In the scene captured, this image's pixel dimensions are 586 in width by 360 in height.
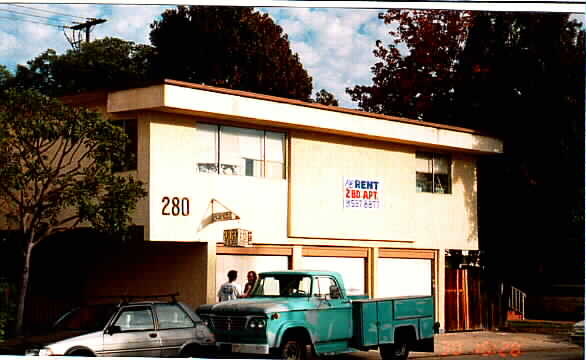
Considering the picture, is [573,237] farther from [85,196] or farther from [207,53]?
[207,53]

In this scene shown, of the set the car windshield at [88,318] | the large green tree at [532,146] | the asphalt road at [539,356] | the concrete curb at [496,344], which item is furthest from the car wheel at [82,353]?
the large green tree at [532,146]

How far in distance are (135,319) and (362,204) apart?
1165cm

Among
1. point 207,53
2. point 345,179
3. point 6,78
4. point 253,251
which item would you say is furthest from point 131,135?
point 6,78

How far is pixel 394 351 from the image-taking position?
21.0m

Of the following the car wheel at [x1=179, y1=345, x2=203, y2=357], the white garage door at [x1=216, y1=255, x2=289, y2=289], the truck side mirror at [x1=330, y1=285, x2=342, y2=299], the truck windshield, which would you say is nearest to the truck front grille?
the car wheel at [x1=179, y1=345, x2=203, y2=357]

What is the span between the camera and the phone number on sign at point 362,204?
1068 inches

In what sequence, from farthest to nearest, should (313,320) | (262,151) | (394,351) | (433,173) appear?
(433,173) → (262,151) → (394,351) → (313,320)

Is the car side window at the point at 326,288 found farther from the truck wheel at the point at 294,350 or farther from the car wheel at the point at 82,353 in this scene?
the car wheel at the point at 82,353

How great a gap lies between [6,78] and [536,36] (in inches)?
1054

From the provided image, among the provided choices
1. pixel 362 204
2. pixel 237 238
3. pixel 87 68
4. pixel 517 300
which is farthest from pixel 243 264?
pixel 87 68

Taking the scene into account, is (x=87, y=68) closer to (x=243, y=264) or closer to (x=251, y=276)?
(x=243, y=264)

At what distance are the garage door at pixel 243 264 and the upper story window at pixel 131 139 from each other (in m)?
3.15

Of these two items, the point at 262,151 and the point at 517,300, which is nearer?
the point at 262,151

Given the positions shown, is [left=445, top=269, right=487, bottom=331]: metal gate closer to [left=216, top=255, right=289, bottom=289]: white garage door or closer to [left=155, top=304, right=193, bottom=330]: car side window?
[left=216, top=255, right=289, bottom=289]: white garage door
